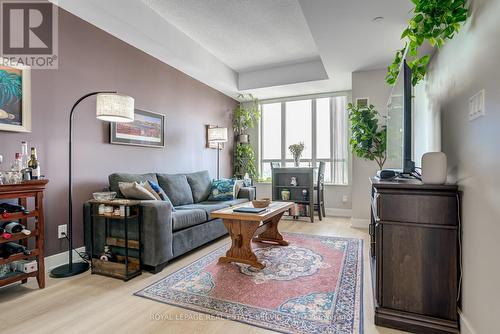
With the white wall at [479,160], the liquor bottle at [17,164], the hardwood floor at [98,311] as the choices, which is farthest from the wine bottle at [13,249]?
the white wall at [479,160]

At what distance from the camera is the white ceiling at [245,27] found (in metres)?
3.06

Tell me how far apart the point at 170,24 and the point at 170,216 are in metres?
2.50

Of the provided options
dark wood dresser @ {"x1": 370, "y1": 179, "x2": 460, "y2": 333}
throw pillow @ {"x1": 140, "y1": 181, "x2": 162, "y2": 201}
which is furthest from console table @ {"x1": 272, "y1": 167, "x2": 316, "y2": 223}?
dark wood dresser @ {"x1": 370, "y1": 179, "x2": 460, "y2": 333}

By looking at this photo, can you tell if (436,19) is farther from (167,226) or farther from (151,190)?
(151,190)

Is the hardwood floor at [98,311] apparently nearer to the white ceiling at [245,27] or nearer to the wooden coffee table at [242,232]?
the wooden coffee table at [242,232]

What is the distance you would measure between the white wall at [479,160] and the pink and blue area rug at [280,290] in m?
0.65

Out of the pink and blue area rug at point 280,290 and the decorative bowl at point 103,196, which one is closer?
the pink and blue area rug at point 280,290

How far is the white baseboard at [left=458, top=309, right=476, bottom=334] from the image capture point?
4.53 ft

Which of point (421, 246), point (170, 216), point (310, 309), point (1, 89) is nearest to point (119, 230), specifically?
point (170, 216)

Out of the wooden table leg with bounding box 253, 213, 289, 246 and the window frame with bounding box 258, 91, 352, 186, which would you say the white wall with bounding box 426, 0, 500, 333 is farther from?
the window frame with bounding box 258, 91, 352, 186

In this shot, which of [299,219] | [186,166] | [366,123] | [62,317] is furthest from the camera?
[299,219]

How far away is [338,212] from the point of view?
5145mm

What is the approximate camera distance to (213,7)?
3.07m

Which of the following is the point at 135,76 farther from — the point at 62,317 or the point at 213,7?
the point at 62,317
